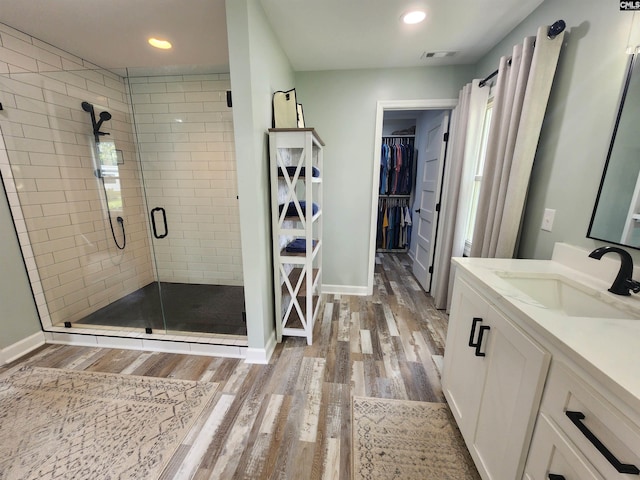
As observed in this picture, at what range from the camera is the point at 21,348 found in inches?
76.4

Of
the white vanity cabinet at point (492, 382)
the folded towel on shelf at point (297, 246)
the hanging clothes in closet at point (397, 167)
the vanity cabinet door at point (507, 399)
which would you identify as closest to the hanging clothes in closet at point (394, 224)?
the hanging clothes in closet at point (397, 167)

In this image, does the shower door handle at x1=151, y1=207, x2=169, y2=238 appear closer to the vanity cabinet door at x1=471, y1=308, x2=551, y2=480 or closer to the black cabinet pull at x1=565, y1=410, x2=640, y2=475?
the vanity cabinet door at x1=471, y1=308, x2=551, y2=480

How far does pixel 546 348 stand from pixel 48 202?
3.42 metres

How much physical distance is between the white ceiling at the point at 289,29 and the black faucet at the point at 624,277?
4.97ft

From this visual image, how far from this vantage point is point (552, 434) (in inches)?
29.1

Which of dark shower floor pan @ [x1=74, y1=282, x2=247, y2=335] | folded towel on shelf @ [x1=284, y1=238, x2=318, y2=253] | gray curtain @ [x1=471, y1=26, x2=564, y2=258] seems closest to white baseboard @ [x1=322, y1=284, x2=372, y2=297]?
folded towel on shelf @ [x1=284, y1=238, x2=318, y2=253]

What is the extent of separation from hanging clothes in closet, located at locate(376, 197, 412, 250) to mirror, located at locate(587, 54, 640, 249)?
11.5 feet

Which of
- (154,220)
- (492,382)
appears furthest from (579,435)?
(154,220)

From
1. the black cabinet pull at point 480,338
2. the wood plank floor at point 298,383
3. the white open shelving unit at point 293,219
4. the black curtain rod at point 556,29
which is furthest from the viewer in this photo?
the white open shelving unit at point 293,219

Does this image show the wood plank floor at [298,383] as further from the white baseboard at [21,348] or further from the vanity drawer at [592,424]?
the vanity drawer at [592,424]

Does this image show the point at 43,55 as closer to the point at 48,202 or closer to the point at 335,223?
the point at 48,202

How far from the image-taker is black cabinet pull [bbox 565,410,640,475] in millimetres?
526

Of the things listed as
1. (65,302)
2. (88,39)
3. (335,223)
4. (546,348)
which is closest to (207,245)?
(65,302)

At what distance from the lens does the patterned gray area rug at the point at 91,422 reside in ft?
3.89
